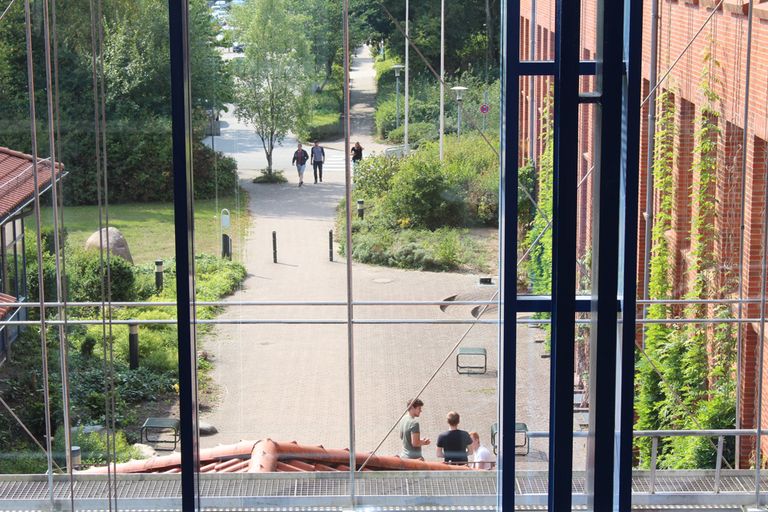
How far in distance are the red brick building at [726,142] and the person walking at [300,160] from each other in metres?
0.85

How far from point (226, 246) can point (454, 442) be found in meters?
0.93

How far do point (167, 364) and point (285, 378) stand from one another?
0.36 meters

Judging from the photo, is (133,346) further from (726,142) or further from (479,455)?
(726,142)

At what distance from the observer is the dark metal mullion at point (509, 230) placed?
7.27 feet

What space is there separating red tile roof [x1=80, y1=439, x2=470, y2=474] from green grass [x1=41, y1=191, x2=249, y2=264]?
0.61m

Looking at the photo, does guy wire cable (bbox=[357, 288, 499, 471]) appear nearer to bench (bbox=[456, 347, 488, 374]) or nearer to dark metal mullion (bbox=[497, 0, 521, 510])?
bench (bbox=[456, 347, 488, 374])

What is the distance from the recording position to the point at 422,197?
11.9 ft

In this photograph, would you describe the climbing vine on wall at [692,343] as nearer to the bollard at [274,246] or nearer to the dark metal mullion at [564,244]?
the bollard at [274,246]

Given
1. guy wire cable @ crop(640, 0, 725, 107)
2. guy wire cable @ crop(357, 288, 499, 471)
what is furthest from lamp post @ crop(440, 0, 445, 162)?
guy wire cable @ crop(640, 0, 725, 107)

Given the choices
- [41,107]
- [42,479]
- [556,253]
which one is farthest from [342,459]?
[556,253]

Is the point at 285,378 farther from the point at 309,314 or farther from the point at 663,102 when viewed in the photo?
the point at 663,102

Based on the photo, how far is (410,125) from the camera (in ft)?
11.9

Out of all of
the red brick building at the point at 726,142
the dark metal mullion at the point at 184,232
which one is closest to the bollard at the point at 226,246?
the red brick building at the point at 726,142

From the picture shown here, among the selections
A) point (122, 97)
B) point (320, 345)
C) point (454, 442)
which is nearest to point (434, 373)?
point (454, 442)
